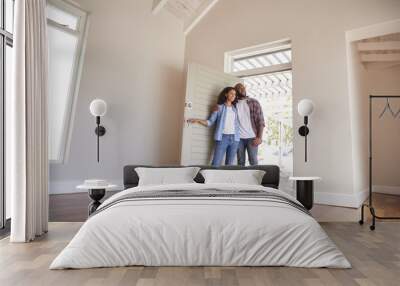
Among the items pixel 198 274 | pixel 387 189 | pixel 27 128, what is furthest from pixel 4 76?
pixel 387 189

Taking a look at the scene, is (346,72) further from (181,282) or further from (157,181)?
(181,282)

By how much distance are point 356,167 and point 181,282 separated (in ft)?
13.1

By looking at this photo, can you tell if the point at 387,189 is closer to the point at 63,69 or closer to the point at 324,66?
the point at 324,66

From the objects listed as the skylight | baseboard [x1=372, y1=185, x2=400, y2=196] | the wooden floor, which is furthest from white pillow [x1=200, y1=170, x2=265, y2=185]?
baseboard [x1=372, y1=185, x2=400, y2=196]

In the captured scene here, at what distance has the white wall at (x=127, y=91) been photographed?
5117mm

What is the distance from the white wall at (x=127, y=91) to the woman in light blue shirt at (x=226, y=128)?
1044mm

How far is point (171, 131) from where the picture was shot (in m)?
6.52

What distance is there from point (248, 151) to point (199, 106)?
1.15 meters

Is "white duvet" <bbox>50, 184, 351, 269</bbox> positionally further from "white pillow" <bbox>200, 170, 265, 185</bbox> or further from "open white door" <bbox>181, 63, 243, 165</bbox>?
"open white door" <bbox>181, 63, 243, 165</bbox>

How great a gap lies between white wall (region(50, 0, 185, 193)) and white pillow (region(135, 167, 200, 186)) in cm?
156

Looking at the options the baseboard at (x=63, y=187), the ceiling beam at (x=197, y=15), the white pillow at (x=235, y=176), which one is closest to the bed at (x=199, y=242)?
the white pillow at (x=235, y=176)

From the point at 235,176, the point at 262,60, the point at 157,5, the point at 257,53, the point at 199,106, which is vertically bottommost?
the point at 235,176

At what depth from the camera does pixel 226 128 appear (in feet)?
19.2

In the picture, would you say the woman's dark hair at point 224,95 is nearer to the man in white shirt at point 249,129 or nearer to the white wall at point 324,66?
the man in white shirt at point 249,129
